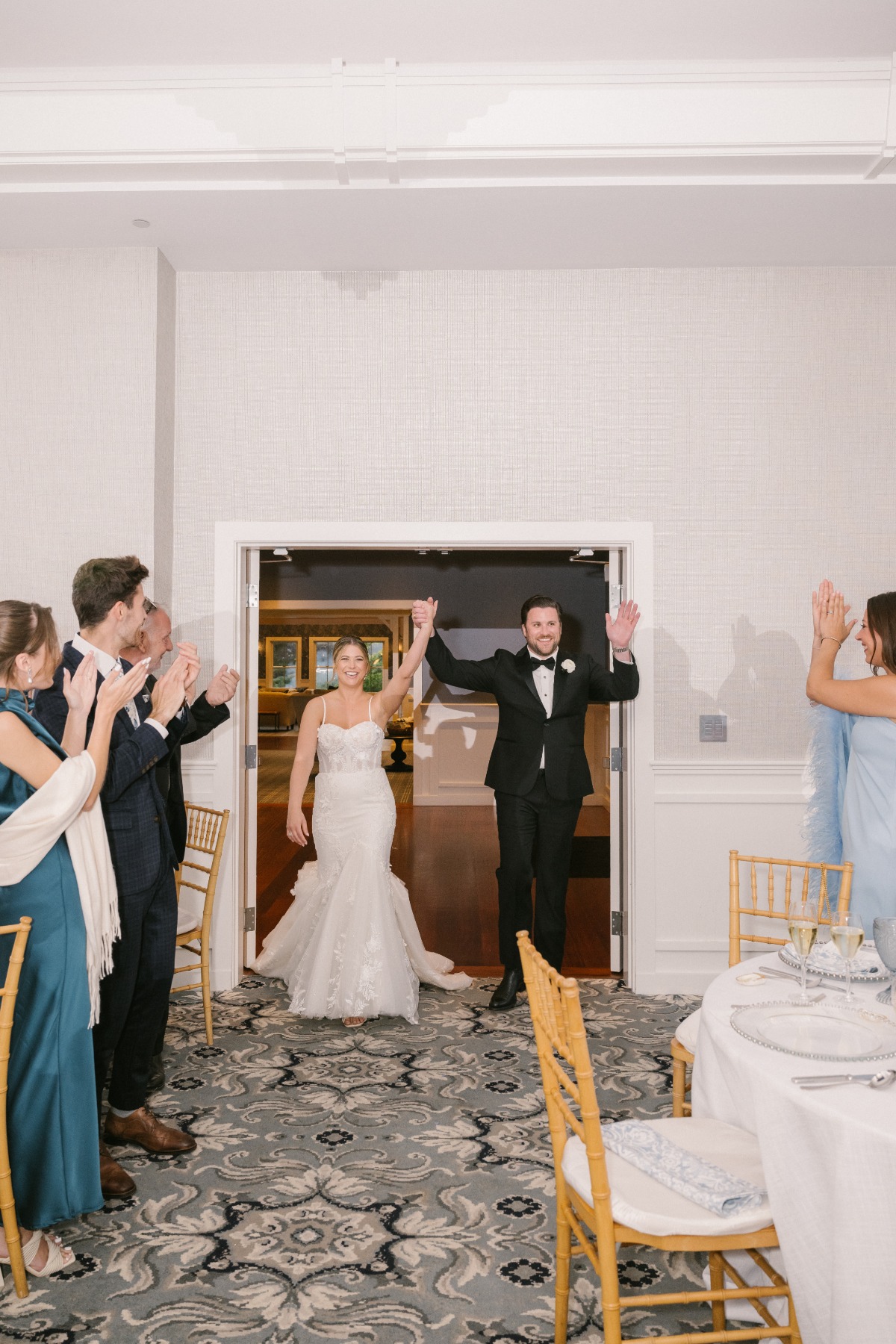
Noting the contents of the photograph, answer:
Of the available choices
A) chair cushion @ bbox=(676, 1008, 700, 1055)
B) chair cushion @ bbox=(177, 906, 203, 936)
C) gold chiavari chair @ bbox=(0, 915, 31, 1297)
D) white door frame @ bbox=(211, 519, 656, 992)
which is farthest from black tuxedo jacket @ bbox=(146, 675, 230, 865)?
chair cushion @ bbox=(676, 1008, 700, 1055)

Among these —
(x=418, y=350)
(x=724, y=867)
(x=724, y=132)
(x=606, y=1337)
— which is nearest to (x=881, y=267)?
(x=724, y=132)

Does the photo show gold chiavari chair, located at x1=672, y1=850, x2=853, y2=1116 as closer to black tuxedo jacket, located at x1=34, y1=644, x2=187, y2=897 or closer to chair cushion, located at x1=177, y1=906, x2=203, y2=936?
black tuxedo jacket, located at x1=34, y1=644, x2=187, y2=897

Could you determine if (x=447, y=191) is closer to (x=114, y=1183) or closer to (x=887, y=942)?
(x=887, y=942)

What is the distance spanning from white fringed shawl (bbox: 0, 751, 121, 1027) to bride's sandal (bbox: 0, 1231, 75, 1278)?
532mm

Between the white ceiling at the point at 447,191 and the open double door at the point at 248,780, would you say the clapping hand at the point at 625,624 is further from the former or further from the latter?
the white ceiling at the point at 447,191

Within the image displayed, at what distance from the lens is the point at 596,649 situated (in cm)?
748

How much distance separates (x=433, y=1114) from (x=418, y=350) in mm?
3441

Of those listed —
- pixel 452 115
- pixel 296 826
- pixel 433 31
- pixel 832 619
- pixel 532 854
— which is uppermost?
pixel 433 31

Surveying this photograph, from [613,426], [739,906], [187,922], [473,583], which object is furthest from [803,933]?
[473,583]

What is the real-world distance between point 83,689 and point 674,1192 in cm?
194

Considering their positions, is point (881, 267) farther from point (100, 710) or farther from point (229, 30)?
point (100, 710)

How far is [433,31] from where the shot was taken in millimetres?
3422

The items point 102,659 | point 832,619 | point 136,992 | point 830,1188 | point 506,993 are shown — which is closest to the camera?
point 830,1188

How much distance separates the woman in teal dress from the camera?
8.09 feet
